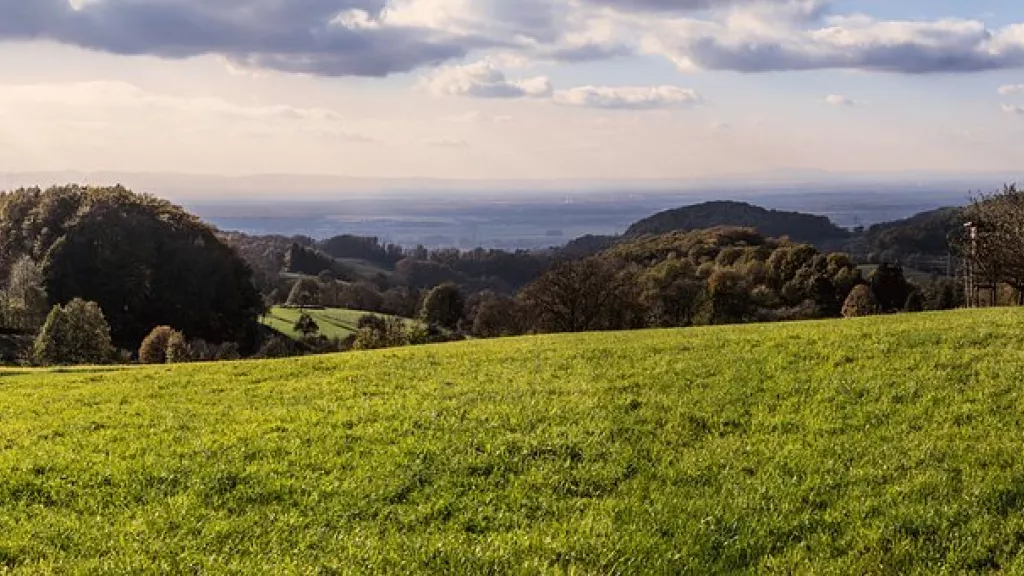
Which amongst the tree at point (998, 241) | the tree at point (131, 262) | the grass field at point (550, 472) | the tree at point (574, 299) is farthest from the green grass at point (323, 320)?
the grass field at point (550, 472)

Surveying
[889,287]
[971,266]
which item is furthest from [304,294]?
[971,266]

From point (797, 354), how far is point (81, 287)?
75634mm

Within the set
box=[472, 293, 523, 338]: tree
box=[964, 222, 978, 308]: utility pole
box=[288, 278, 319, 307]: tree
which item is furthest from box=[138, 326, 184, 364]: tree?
box=[964, 222, 978, 308]: utility pole

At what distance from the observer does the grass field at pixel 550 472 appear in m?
6.86

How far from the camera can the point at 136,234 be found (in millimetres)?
79625

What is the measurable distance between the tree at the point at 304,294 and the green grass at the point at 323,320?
341 inches

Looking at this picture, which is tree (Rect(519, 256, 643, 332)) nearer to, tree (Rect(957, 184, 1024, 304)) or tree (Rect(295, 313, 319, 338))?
tree (Rect(957, 184, 1024, 304))

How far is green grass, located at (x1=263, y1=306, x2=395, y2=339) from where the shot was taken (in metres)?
90.0

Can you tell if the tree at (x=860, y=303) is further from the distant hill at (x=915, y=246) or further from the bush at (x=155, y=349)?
the distant hill at (x=915, y=246)

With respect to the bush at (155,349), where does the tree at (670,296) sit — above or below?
above

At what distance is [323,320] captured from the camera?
3819 inches

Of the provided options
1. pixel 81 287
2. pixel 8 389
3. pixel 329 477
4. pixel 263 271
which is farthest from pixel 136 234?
pixel 329 477

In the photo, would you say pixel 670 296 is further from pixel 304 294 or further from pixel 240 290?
pixel 304 294

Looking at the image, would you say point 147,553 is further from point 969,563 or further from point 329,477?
point 969,563
